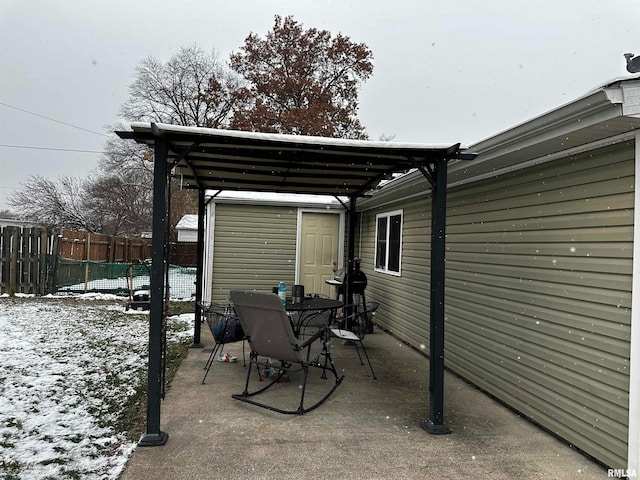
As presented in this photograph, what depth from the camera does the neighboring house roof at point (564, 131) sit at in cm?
231

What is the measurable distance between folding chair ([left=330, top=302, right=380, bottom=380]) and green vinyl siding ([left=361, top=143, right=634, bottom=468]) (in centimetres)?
94

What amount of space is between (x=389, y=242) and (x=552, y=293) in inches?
157

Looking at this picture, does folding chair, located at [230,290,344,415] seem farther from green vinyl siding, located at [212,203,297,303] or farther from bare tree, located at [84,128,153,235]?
bare tree, located at [84,128,153,235]

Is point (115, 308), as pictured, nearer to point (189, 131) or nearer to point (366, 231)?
point (366, 231)

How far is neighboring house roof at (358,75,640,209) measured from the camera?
2.31 meters

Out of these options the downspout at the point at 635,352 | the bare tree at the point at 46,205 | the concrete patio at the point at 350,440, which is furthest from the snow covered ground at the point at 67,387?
the bare tree at the point at 46,205

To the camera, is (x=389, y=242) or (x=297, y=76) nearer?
(x=389, y=242)

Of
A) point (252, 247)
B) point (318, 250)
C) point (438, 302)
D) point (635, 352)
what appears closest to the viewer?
point (635, 352)

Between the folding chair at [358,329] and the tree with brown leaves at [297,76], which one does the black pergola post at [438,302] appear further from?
the tree with brown leaves at [297,76]

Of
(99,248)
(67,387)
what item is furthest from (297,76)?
(67,387)

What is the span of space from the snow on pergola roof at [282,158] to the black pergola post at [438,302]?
21cm

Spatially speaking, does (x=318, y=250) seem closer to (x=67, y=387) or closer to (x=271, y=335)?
(x=271, y=335)

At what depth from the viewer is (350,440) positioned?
3.16m

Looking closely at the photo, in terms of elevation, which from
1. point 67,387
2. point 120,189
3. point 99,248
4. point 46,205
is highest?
point 120,189
